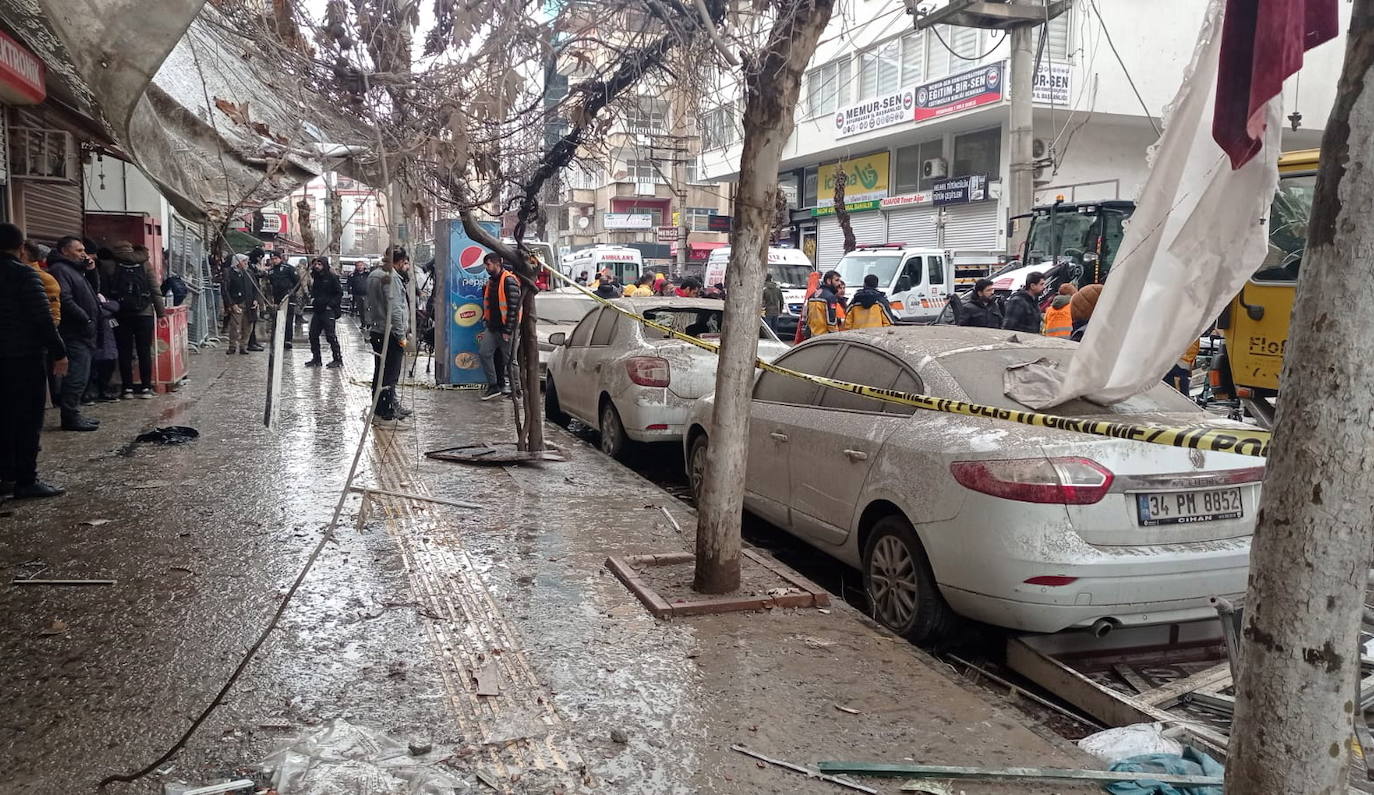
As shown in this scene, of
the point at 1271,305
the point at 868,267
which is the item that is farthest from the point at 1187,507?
the point at 868,267

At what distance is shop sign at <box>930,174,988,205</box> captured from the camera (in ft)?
93.8

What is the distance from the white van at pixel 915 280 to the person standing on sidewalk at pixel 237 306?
1263 cm

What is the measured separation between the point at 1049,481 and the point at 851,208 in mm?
32502

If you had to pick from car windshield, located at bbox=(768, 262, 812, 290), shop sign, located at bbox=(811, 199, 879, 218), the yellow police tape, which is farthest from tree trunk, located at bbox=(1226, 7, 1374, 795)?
shop sign, located at bbox=(811, 199, 879, 218)

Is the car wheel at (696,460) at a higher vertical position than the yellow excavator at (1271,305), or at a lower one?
lower

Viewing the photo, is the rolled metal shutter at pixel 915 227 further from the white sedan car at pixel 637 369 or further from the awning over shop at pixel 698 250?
the white sedan car at pixel 637 369

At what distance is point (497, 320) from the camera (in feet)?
40.1

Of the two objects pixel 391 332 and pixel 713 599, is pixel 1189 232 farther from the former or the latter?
pixel 391 332

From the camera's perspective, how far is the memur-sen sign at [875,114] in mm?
30062

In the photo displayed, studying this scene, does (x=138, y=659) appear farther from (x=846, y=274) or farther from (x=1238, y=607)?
(x=846, y=274)

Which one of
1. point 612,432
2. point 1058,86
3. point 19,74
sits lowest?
point 612,432

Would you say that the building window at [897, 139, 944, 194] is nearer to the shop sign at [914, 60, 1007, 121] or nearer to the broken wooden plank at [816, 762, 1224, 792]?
the shop sign at [914, 60, 1007, 121]

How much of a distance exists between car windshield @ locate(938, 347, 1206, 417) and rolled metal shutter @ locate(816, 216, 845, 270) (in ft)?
104

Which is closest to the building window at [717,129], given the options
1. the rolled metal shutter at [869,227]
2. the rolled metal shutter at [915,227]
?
the rolled metal shutter at [915,227]
